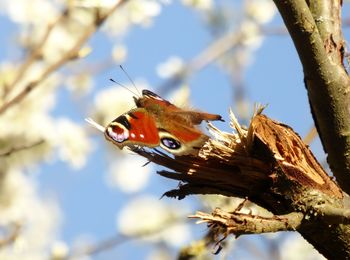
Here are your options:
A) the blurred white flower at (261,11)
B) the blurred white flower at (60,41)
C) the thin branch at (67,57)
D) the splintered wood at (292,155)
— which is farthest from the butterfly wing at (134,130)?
the blurred white flower at (261,11)

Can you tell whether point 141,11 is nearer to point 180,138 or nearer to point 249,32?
point 249,32

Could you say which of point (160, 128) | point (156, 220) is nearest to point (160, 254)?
point (156, 220)

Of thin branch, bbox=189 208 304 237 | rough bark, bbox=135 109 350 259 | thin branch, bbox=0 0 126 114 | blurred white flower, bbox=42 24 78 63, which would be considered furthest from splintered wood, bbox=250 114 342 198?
blurred white flower, bbox=42 24 78 63

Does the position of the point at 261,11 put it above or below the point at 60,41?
above

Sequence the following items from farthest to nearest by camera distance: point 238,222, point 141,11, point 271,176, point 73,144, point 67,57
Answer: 1. point 73,144
2. point 141,11
3. point 67,57
4. point 271,176
5. point 238,222

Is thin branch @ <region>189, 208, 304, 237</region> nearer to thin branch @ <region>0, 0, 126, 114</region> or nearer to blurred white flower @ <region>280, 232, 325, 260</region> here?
thin branch @ <region>0, 0, 126, 114</region>
